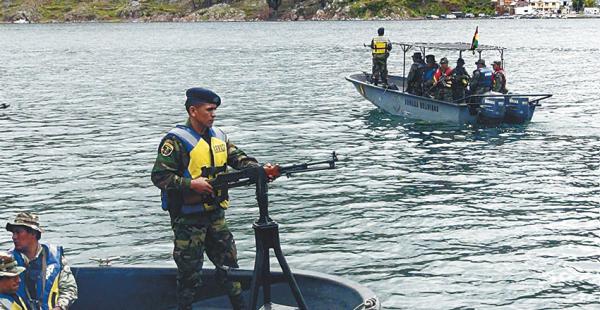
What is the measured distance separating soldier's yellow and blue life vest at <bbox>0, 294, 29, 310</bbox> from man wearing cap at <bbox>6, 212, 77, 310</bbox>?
0.76ft

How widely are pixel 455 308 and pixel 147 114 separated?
1150 inches

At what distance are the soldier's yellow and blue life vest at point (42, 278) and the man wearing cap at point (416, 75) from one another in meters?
23.0

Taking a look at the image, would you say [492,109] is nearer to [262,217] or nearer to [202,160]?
A: [202,160]

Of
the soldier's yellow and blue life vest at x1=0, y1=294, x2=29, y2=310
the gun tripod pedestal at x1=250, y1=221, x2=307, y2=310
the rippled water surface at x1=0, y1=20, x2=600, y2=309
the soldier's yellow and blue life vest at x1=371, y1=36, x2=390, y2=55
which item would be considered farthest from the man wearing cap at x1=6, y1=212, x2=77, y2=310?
the soldier's yellow and blue life vest at x1=371, y1=36, x2=390, y2=55

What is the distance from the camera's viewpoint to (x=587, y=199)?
2162cm

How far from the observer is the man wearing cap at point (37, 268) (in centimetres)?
934

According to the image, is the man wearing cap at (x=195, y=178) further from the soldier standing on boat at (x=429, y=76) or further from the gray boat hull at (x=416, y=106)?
the soldier standing on boat at (x=429, y=76)

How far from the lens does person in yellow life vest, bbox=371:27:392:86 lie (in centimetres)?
3647

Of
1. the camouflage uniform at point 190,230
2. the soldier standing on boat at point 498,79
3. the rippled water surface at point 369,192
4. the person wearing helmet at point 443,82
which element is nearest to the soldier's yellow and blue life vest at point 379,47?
the rippled water surface at point 369,192

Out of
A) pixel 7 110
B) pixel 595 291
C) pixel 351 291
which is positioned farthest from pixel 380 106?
pixel 351 291

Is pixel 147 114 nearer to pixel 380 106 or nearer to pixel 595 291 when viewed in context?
pixel 380 106

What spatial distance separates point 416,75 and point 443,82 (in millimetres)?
1221

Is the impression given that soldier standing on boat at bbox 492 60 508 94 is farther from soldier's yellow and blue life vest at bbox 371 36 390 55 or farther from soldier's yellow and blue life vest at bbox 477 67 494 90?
soldier's yellow and blue life vest at bbox 371 36 390 55

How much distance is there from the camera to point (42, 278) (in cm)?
949
